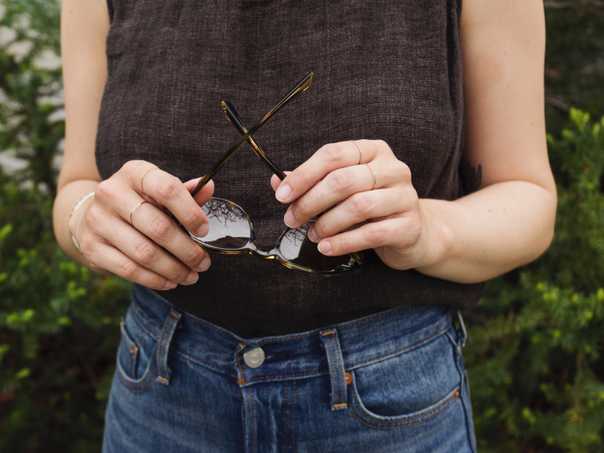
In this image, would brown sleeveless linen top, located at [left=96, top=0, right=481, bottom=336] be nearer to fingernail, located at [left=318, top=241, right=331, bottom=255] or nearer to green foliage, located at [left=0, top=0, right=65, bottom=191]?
fingernail, located at [left=318, top=241, right=331, bottom=255]

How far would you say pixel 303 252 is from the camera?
95 cm

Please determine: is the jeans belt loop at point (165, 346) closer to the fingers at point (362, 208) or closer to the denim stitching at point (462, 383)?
the fingers at point (362, 208)

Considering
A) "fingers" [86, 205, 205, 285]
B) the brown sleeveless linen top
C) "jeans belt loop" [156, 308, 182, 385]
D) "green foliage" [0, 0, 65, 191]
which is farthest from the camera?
"green foliage" [0, 0, 65, 191]

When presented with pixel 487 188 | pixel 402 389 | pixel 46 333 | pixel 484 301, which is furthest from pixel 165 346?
pixel 484 301

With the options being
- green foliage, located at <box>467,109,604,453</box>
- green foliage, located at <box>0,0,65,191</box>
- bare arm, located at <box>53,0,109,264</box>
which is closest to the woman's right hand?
bare arm, located at <box>53,0,109,264</box>

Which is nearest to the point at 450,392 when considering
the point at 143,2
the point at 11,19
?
the point at 143,2

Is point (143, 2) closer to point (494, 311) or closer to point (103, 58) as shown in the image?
point (103, 58)

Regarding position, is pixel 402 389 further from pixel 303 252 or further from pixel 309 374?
pixel 303 252

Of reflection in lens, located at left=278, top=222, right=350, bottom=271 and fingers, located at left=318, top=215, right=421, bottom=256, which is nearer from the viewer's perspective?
fingers, located at left=318, top=215, right=421, bottom=256

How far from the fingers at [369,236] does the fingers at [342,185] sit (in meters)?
0.05

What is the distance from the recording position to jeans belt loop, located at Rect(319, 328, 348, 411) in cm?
104

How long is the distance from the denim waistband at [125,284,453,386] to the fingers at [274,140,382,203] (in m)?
0.37

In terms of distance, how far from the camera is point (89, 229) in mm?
974

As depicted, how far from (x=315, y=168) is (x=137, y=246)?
319mm
